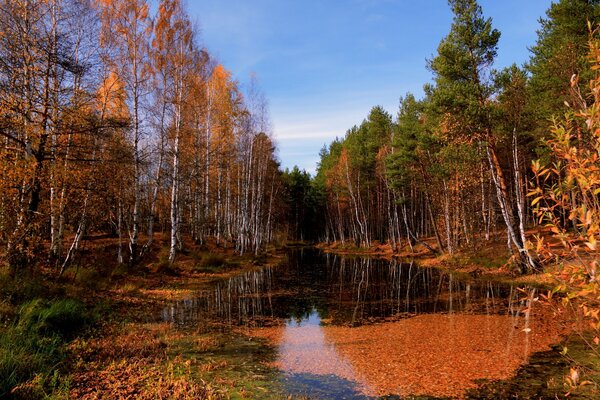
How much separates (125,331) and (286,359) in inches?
181

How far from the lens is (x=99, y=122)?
497 inches

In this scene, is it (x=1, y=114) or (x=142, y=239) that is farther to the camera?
(x=142, y=239)

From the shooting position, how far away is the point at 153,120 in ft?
71.3

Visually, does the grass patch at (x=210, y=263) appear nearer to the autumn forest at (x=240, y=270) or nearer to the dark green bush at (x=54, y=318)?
the autumn forest at (x=240, y=270)

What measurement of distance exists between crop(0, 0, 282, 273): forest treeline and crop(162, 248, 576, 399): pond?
5841 mm

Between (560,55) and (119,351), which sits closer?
(119,351)

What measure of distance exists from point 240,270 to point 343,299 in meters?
10.9

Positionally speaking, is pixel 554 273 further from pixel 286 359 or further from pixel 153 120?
pixel 153 120

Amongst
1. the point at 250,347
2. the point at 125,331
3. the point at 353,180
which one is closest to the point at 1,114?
the point at 125,331

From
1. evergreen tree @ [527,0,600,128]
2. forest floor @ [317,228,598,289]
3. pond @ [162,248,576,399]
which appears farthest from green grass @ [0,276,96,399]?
evergreen tree @ [527,0,600,128]

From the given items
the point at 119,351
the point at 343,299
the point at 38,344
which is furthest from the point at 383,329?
the point at 38,344

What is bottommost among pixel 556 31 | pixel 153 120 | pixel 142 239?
pixel 142 239

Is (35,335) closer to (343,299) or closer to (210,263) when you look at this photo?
(343,299)

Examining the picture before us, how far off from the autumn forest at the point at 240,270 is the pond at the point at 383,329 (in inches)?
3.2
